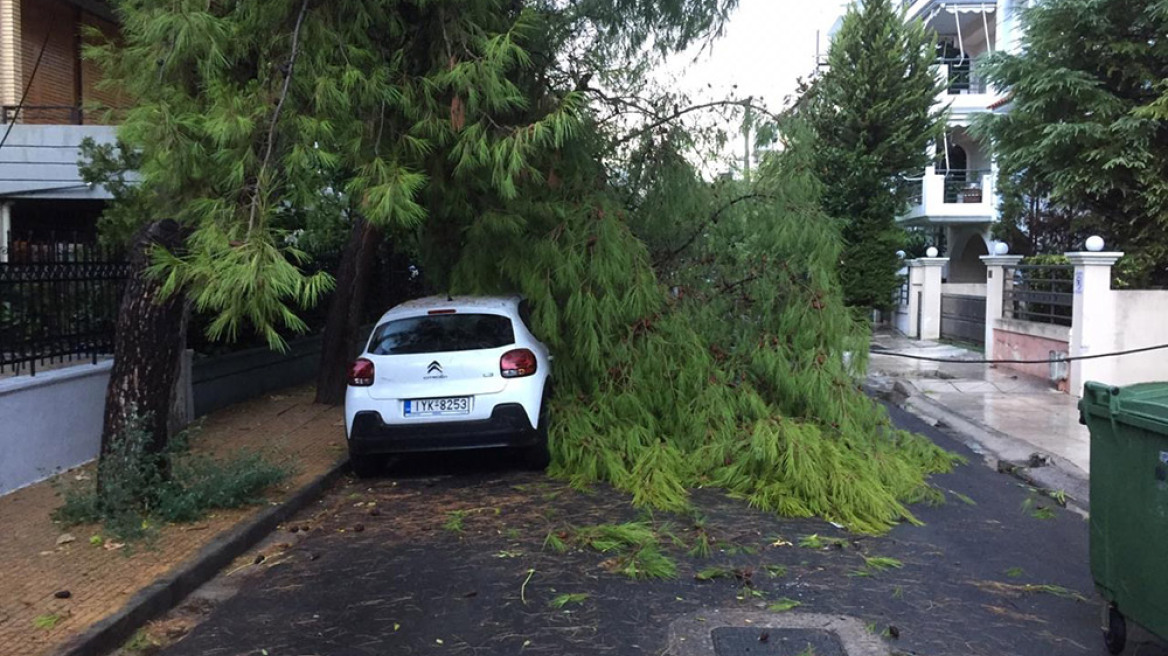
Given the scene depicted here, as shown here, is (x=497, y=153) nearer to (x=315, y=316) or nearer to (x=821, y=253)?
(x=821, y=253)

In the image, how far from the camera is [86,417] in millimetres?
8156

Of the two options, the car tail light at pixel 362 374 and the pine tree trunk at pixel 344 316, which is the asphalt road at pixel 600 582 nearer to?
the car tail light at pixel 362 374

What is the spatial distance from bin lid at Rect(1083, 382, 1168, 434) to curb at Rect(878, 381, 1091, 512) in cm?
Answer: 249

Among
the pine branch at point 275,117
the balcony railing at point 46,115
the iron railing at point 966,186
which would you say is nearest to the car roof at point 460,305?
the pine branch at point 275,117

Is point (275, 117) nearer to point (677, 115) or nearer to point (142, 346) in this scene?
point (142, 346)

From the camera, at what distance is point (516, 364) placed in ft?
25.8

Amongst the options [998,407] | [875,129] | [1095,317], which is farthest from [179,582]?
[875,129]

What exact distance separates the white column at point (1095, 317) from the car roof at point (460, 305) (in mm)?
8710

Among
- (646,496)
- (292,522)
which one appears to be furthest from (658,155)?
(292,522)

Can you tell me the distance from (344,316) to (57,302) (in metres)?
3.97

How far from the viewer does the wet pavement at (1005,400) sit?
9.84 m

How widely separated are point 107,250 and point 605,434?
5.26 metres

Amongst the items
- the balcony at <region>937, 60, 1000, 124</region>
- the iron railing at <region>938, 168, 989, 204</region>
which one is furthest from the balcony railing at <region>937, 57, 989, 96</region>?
the iron railing at <region>938, 168, 989, 204</region>

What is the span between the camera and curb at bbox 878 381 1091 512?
7965 millimetres
